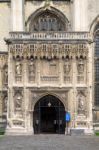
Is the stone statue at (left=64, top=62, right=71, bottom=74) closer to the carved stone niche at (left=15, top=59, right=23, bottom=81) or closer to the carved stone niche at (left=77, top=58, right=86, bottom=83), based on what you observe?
the carved stone niche at (left=77, top=58, right=86, bottom=83)

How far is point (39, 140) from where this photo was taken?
39844 mm

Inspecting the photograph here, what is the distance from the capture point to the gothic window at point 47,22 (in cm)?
5328

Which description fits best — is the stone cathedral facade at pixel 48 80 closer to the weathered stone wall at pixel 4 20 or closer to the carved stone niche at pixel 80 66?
the carved stone niche at pixel 80 66

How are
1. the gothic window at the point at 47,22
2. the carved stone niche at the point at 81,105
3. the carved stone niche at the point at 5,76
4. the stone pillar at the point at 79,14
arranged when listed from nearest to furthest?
the carved stone niche at the point at 81,105 < the stone pillar at the point at 79,14 < the carved stone niche at the point at 5,76 < the gothic window at the point at 47,22

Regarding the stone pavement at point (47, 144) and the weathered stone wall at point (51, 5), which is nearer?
the stone pavement at point (47, 144)

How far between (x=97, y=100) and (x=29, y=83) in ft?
27.4

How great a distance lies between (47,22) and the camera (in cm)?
5338

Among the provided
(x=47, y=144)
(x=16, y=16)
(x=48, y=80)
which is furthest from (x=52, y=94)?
(x=47, y=144)

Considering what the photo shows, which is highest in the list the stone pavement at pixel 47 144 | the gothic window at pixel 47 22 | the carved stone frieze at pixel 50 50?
the gothic window at pixel 47 22

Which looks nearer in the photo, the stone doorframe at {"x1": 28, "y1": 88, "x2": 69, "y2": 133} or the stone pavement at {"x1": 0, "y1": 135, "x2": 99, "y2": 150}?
the stone pavement at {"x1": 0, "y1": 135, "x2": 99, "y2": 150}

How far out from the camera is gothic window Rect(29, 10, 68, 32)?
53.3 m

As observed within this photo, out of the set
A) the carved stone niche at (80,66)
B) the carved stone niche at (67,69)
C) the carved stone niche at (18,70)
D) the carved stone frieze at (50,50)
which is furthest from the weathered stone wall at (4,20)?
the carved stone niche at (80,66)

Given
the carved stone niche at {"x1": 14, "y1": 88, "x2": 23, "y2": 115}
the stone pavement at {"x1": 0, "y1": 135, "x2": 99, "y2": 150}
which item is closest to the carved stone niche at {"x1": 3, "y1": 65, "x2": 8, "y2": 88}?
the carved stone niche at {"x1": 14, "y1": 88, "x2": 23, "y2": 115}

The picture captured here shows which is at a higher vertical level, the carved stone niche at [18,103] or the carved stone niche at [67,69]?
the carved stone niche at [67,69]
